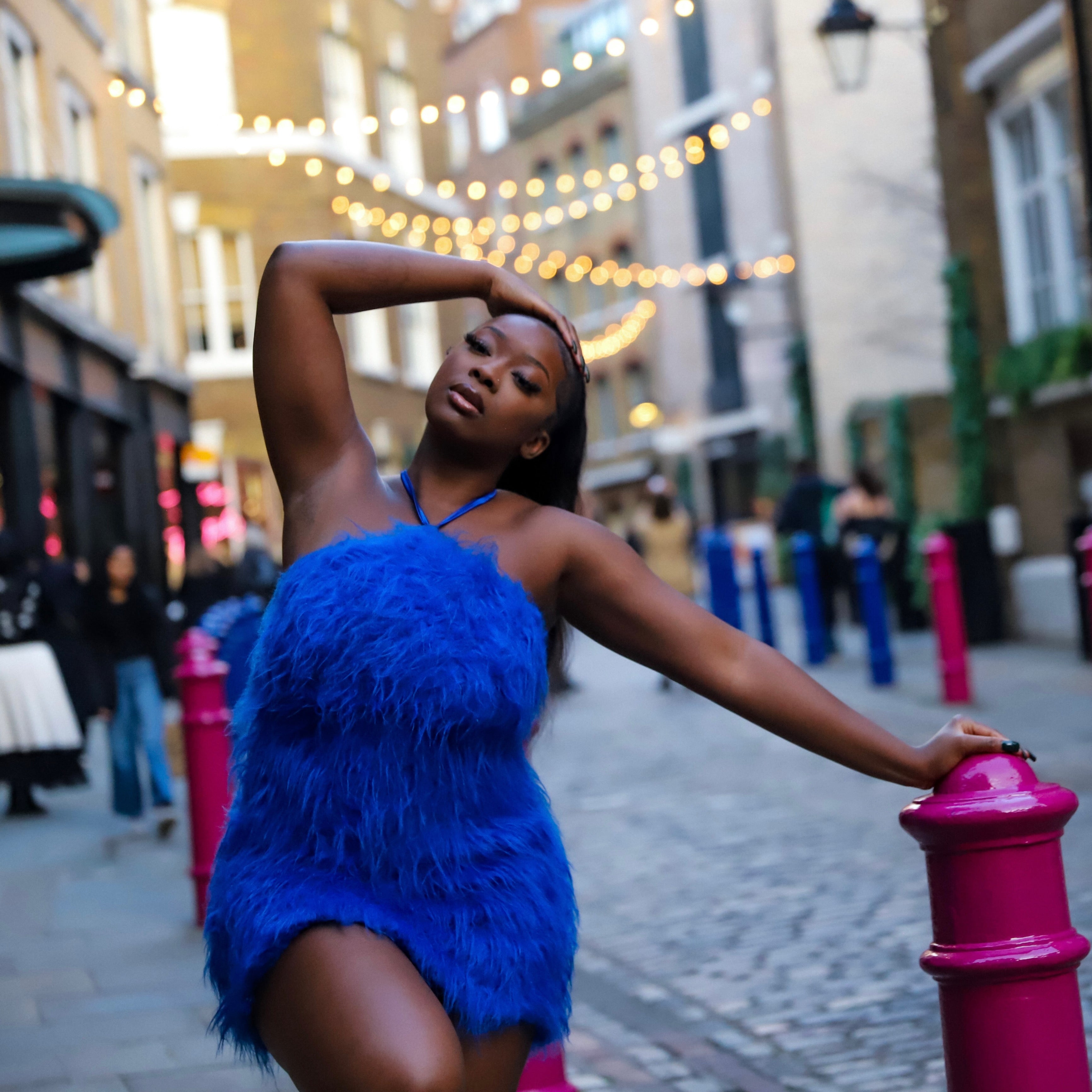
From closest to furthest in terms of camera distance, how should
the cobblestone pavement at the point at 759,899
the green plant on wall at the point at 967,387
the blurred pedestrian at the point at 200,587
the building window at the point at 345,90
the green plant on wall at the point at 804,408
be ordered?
the cobblestone pavement at the point at 759,899
the green plant on wall at the point at 967,387
the blurred pedestrian at the point at 200,587
the green plant on wall at the point at 804,408
the building window at the point at 345,90

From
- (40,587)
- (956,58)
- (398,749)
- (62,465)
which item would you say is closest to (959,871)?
(398,749)

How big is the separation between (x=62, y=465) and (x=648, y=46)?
2792cm

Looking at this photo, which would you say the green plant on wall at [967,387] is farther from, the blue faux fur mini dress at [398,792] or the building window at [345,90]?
the building window at [345,90]

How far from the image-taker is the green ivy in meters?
13.5

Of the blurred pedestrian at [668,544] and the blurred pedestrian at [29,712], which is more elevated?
the blurred pedestrian at [668,544]

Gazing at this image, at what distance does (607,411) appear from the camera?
45.7m

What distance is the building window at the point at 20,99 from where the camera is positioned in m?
15.9

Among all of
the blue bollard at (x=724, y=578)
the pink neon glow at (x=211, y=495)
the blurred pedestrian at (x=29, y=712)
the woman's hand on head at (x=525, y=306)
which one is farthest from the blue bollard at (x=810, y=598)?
the pink neon glow at (x=211, y=495)

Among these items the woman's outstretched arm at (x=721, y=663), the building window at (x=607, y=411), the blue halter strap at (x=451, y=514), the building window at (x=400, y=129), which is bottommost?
the woman's outstretched arm at (x=721, y=663)

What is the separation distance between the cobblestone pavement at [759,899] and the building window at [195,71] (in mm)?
18620

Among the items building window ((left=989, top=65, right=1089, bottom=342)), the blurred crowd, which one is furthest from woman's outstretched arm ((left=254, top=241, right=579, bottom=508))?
building window ((left=989, top=65, right=1089, bottom=342))

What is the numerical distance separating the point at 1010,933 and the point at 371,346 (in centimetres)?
2862

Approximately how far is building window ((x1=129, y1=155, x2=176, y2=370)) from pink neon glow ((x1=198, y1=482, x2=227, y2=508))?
2.37 metres

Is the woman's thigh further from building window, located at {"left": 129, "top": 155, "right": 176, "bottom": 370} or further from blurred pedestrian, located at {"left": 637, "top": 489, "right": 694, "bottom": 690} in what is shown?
building window, located at {"left": 129, "top": 155, "right": 176, "bottom": 370}
